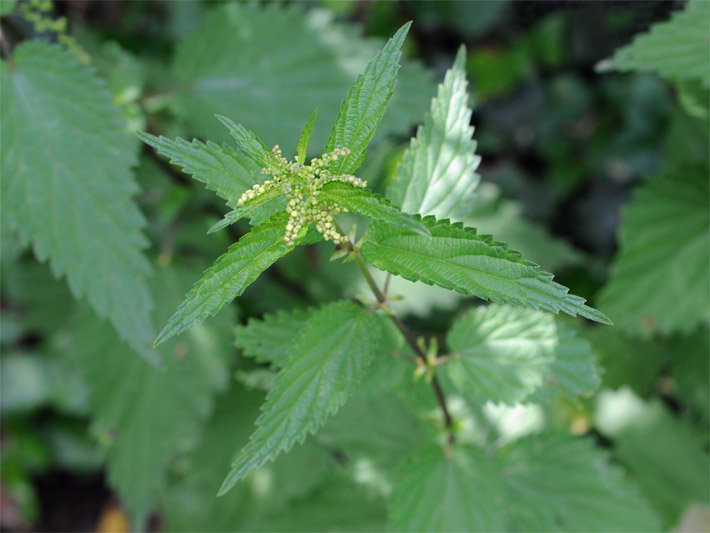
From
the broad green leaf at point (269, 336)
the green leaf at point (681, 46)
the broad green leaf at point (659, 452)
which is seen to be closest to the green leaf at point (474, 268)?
the broad green leaf at point (269, 336)

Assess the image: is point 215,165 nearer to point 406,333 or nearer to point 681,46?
point 406,333

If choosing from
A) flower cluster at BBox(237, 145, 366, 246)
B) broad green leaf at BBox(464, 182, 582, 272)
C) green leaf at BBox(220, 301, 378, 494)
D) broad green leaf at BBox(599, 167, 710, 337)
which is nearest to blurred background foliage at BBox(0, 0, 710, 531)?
broad green leaf at BBox(464, 182, 582, 272)

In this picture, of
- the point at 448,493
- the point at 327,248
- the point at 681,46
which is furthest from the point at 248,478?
the point at 681,46

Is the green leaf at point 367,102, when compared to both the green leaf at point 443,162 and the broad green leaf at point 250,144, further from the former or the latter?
the green leaf at point 443,162

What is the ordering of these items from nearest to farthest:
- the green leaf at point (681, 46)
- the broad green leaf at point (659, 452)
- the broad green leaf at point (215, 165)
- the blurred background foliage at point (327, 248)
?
the broad green leaf at point (215, 165)
the green leaf at point (681, 46)
the blurred background foliage at point (327, 248)
the broad green leaf at point (659, 452)

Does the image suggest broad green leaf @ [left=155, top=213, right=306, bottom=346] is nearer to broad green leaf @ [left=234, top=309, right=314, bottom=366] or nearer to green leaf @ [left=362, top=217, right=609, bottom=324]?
green leaf @ [left=362, top=217, right=609, bottom=324]

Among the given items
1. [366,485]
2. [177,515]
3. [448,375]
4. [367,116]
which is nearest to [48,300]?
[177,515]

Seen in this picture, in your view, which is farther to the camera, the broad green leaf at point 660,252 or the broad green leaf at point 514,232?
the broad green leaf at point 514,232
